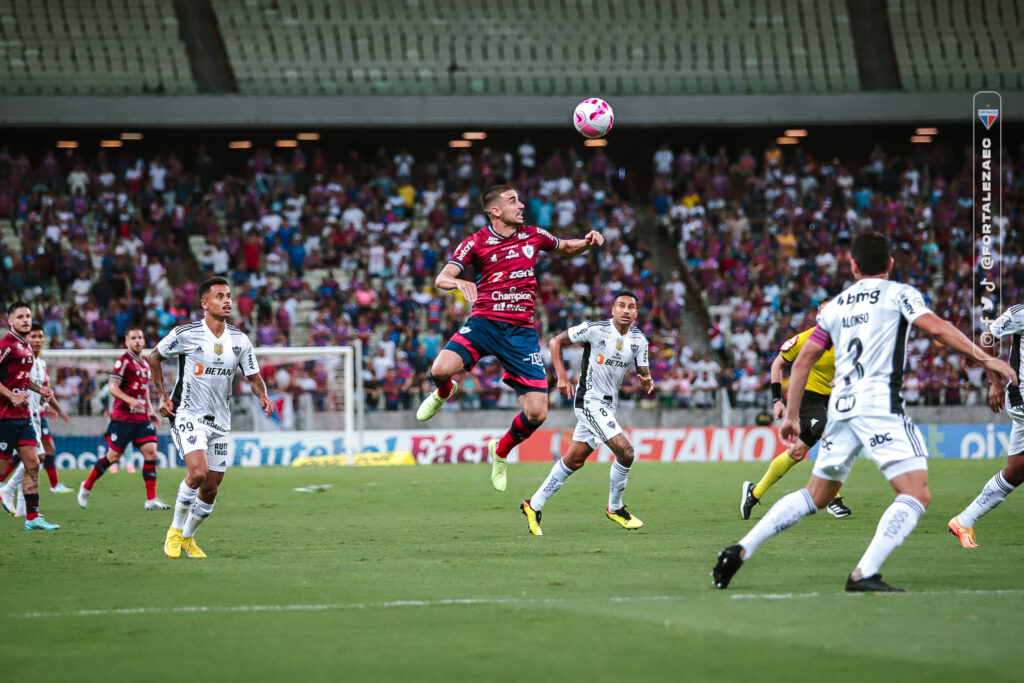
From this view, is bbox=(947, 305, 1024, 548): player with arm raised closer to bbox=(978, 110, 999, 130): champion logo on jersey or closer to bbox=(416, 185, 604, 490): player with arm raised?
bbox=(416, 185, 604, 490): player with arm raised

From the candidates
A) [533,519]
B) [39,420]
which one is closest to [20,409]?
[39,420]

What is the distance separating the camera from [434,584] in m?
9.30

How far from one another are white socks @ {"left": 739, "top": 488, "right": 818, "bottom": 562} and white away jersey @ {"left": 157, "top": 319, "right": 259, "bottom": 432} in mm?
5243

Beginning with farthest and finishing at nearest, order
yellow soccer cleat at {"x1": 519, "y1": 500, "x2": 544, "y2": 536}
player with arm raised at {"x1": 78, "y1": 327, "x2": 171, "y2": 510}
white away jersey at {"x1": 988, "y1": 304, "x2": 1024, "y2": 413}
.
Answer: player with arm raised at {"x1": 78, "y1": 327, "x2": 171, "y2": 510} → yellow soccer cleat at {"x1": 519, "y1": 500, "x2": 544, "y2": 536} → white away jersey at {"x1": 988, "y1": 304, "x2": 1024, "y2": 413}

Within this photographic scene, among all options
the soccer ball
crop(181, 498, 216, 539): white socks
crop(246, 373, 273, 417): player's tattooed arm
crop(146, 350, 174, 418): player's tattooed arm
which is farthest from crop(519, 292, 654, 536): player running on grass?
crop(146, 350, 174, 418): player's tattooed arm

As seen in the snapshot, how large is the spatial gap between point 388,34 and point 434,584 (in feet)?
111

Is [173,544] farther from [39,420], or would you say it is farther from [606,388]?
[39,420]

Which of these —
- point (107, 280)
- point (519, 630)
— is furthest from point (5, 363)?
point (107, 280)

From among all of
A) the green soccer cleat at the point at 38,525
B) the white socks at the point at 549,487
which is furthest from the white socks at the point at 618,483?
the green soccer cleat at the point at 38,525

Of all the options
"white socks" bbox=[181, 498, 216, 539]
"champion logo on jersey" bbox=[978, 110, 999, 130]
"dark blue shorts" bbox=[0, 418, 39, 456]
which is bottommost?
"white socks" bbox=[181, 498, 216, 539]

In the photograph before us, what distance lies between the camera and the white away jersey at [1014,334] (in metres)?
11.7

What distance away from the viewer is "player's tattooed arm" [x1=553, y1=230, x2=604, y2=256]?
40.7ft

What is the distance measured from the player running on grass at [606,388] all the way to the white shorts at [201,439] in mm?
3636

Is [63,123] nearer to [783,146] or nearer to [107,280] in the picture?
[107,280]
